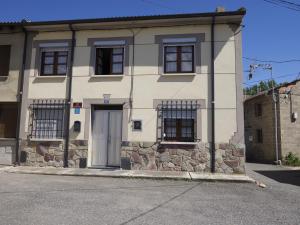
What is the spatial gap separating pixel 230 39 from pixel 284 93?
10.5 m

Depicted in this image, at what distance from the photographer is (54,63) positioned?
1261 centimetres

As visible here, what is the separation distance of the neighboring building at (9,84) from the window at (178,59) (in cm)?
630

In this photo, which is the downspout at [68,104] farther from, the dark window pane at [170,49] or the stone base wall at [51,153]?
the dark window pane at [170,49]

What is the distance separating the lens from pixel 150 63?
38.7 feet

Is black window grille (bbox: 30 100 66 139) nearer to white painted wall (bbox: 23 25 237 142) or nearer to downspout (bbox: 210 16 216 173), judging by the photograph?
white painted wall (bbox: 23 25 237 142)

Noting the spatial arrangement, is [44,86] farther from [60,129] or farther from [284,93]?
[284,93]

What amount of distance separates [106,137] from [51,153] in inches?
90.8

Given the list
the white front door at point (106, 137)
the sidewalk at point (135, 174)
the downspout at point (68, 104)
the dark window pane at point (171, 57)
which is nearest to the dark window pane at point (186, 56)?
the dark window pane at point (171, 57)

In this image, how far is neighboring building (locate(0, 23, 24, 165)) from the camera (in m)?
12.4

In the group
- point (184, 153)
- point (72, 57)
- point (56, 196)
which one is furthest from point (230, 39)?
point (56, 196)

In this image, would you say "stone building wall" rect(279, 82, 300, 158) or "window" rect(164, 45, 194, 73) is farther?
"stone building wall" rect(279, 82, 300, 158)

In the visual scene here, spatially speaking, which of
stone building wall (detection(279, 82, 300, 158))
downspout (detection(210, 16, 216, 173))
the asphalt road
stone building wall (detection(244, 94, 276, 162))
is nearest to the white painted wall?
downspout (detection(210, 16, 216, 173))

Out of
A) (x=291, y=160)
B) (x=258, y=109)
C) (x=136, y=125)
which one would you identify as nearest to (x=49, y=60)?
(x=136, y=125)

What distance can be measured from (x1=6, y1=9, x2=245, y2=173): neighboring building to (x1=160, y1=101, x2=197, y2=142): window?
0.04m
